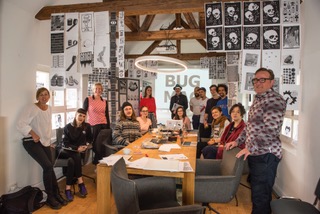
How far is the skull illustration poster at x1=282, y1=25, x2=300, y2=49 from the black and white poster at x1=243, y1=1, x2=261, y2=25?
31 cm

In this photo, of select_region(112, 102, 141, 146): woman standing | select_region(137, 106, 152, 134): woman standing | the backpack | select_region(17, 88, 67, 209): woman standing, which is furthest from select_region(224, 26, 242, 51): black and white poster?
the backpack

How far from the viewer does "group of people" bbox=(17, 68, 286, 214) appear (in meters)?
1.92

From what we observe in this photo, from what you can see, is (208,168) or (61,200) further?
(61,200)

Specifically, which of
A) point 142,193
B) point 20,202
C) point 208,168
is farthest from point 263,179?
point 20,202

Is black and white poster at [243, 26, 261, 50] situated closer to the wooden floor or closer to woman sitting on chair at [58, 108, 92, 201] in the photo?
the wooden floor

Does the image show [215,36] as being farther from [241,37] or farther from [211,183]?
[211,183]

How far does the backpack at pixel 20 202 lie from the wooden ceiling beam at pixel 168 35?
3850mm

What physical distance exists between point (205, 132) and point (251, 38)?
2376 millimetres

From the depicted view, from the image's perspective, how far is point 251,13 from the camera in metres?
2.55

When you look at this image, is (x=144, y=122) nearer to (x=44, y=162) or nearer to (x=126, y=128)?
(x=126, y=128)

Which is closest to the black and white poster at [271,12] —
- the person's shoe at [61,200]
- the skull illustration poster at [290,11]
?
the skull illustration poster at [290,11]

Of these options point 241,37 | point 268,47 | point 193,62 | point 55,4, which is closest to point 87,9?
point 55,4

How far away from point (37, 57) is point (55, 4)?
2.51 feet

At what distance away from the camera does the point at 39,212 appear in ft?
8.55
